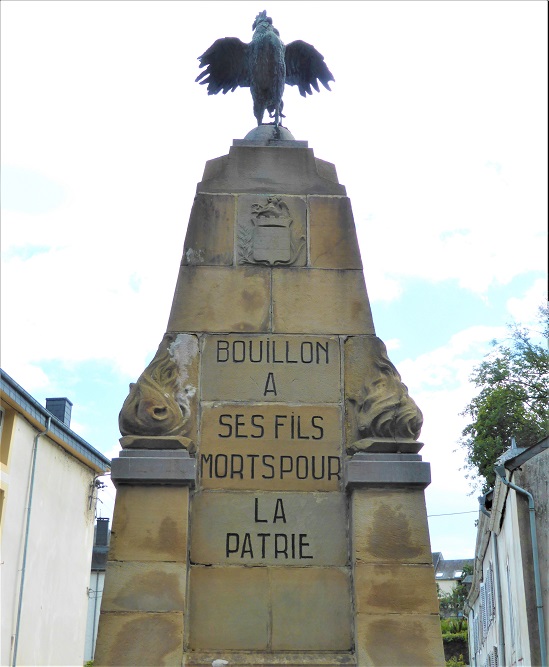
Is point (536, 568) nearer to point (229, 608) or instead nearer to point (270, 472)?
point (270, 472)

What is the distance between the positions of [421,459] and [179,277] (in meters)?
2.70

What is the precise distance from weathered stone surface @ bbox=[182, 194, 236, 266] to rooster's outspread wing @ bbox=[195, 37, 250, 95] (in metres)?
1.81

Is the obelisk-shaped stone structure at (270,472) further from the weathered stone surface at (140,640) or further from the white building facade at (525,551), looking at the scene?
the white building facade at (525,551)

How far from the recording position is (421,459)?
281 inches

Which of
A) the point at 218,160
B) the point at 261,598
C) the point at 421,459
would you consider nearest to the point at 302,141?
the point at 218,160

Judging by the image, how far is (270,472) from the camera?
7.29 metres

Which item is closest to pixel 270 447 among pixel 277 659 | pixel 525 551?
pixel 277 659

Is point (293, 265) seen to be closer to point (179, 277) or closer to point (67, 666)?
point (179, 277)

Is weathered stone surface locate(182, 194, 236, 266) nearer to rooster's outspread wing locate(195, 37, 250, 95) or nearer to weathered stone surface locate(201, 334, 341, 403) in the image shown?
weathered stone surface locate(201, 334, 341, 403)

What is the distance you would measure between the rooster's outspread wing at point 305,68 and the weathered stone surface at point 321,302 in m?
2.84

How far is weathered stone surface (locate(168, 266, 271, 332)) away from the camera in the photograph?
7.74 m

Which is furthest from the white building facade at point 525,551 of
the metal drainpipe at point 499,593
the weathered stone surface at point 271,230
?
the weathered stone surface at point 271,230

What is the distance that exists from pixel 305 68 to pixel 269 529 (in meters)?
5.29

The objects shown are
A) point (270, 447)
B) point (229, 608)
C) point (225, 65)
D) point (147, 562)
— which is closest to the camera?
point (147, 562)
